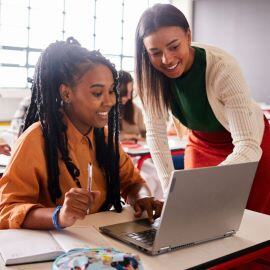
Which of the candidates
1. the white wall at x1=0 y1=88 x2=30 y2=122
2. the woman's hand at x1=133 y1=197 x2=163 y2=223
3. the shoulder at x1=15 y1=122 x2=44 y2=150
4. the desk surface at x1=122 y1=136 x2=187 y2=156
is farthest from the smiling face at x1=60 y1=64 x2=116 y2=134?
the white wall at x1=0 y1=88 x2=30 y2=122

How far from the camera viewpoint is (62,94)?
148cm

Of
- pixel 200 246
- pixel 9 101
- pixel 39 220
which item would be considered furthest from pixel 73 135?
pixel 9 101

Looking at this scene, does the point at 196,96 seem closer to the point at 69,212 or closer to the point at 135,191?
the point at 135,191

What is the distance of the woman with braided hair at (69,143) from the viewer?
4.22 feet

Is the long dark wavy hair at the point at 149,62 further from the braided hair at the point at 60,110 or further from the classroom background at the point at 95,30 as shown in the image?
the classroom background at the point at 95,30

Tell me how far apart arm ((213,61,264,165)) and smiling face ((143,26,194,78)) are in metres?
0.16

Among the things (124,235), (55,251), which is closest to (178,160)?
(124,235)

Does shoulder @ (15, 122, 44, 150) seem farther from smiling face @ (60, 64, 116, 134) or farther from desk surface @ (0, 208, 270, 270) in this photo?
desk surface @ (0, 208, 270, 270)

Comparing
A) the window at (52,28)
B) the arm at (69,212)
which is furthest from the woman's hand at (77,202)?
the window at (52,28)

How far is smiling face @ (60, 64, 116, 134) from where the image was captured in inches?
56.5

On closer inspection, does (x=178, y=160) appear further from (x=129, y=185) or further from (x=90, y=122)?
(x=90, y=122)

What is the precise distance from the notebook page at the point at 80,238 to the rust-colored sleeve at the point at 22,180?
123 mm

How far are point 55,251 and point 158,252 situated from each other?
0.79 feet

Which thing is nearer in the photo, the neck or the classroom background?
the neck
